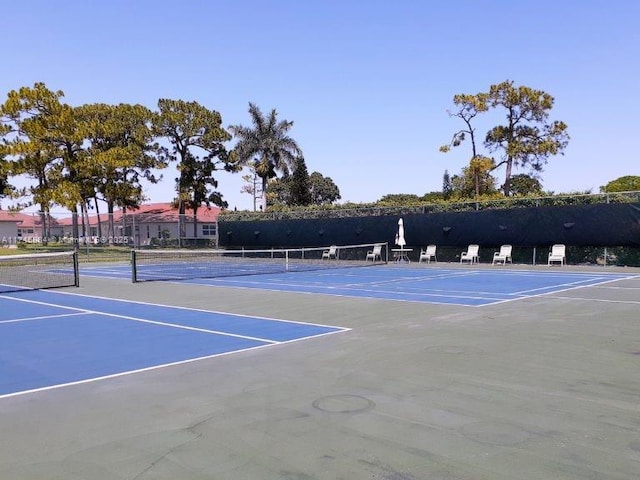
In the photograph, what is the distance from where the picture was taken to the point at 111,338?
8734 mm

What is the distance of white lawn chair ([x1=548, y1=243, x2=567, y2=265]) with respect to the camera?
935 inches

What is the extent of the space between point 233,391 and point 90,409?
1.32m

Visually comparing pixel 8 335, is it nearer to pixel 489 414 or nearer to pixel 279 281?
pixel 489 414

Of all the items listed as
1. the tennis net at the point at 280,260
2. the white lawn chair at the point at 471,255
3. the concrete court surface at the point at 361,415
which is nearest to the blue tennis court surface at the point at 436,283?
the white lawn chair at the point at 471,255

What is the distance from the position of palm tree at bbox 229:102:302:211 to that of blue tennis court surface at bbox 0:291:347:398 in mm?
35663

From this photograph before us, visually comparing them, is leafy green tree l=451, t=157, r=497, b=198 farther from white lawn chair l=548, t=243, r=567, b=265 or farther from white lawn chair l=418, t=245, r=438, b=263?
white lawn chair l=548, t=243, r=567, b=265

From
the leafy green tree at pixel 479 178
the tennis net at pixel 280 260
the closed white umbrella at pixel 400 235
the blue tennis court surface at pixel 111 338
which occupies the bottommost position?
the blue tennis court surface at pixel 111 338

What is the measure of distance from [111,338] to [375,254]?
67.1ft

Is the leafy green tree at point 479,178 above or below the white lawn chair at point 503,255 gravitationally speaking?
above

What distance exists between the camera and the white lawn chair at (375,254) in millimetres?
28297

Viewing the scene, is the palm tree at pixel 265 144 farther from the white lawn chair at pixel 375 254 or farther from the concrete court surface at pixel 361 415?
the concrete court surface at pixel 361 415

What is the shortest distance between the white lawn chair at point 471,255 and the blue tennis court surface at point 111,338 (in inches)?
685

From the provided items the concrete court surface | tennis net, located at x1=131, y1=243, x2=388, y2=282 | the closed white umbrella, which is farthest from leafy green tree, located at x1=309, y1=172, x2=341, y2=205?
the concrete court surface

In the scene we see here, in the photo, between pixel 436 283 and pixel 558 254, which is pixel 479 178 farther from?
pixel 436 283
